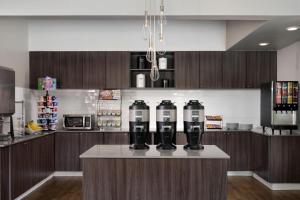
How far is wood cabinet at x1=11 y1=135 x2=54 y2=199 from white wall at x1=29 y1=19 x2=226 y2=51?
2.11 m

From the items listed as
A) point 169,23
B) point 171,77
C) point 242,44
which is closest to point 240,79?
point 242,44

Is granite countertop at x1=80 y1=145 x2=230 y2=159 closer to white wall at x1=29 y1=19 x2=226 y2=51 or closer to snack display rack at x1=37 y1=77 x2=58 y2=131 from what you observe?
snack display rack at x1=37 y1=77 x2=58 y2=131

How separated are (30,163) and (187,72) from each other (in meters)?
3.56

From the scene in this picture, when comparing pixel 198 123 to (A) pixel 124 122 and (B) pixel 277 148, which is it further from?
Result: (A) pixel 124 122

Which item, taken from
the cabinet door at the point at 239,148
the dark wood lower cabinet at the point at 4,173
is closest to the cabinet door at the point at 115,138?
the cabinet door at the point at 239,148

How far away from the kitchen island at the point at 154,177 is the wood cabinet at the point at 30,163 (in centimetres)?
163

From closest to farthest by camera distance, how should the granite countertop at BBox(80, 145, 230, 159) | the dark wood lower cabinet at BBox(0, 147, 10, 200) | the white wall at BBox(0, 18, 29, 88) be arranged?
1. the granite countertop at BBox(80, 145, 230, 159)
2. the dark wood lower cabinet at BBox(0, 147, 10, 200)
3. the white wall at BBox(0, 18, 29, 88)

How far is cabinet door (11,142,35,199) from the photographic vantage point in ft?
14.5

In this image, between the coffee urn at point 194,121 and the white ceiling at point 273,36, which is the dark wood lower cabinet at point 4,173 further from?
the white ceiling at point 273,36

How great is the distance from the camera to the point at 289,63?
243 inches

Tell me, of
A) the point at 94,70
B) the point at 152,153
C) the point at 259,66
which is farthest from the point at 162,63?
the point at 152,153

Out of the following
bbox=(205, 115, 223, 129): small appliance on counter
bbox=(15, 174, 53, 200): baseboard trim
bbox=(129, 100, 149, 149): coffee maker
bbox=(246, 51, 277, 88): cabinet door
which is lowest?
bbox=(15, 174, 53, 200): baseboard trim

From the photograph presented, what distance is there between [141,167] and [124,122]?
144 inches

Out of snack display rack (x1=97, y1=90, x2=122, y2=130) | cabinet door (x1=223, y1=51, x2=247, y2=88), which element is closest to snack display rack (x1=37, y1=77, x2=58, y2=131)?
snack display rack (x1=97, y1=90, x2=122, y2=130)
